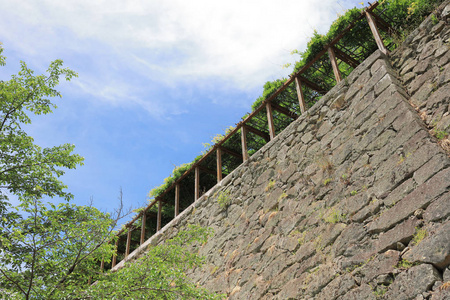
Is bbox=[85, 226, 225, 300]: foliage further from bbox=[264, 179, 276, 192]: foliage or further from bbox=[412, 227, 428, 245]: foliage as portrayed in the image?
bbox=[412, 227, 428, 245]: foliage

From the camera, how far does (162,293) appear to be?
5.24m

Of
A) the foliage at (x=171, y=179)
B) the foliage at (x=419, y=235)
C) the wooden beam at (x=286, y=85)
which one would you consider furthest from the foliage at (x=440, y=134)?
the foliage at (x=171, y=179)

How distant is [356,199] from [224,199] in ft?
12.1

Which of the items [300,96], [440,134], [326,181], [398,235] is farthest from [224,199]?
[440,134]

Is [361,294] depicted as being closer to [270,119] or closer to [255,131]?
[270,119]

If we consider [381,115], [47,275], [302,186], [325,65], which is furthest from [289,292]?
[325,65]

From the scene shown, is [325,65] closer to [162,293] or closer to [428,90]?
[428,90]

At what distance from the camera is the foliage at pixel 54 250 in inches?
182

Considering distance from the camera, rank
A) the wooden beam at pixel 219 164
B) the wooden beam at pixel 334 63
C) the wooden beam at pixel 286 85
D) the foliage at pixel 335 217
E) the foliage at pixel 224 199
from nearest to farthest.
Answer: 1. the foliage at pixel 335 217
2. the wooden beam at pixel 334 63
3. the wooden beam at pixel 286 85
4. the foliage at pixel 224 199
5. the wooden beam at pixel 219 164

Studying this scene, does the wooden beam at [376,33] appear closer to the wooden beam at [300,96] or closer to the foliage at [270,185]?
the wooden beam at [300,96]

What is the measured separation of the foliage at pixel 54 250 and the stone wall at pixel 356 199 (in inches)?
102

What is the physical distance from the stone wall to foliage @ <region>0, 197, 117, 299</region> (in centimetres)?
259

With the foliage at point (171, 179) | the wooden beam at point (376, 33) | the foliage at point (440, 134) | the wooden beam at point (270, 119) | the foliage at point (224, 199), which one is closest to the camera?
the foliage at point (440, 134)

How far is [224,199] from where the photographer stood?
8234 millimetres
